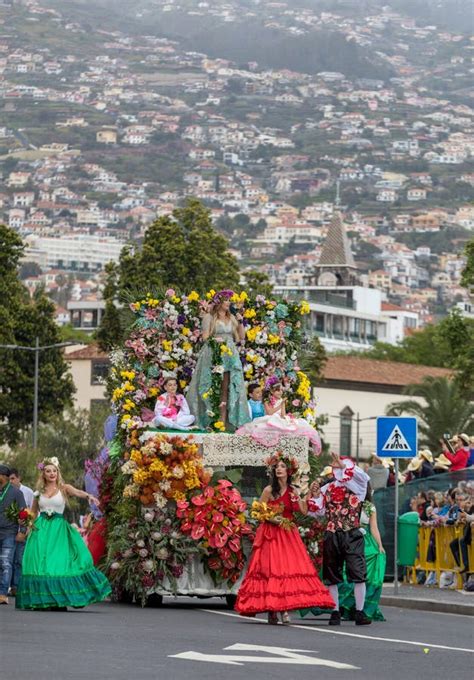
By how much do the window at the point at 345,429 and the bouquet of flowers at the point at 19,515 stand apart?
302 ft

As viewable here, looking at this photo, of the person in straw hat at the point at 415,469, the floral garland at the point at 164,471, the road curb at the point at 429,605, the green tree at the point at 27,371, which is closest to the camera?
the floral garland at the point at 164,471

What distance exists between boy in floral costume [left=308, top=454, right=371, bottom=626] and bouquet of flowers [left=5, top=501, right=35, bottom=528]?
2.98 m

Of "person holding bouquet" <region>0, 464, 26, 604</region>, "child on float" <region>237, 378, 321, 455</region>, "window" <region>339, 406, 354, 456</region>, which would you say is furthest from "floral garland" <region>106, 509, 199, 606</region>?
"window" <region>339, 406, 354, 456</region>

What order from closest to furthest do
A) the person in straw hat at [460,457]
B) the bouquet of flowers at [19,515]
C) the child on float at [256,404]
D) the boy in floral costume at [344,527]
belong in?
1. the boy in floral costume at [344,527]
2. the bouquet of flowers at [19,515]
3. the child on float at [256,404]
4. the person in straw hat at [460,457]

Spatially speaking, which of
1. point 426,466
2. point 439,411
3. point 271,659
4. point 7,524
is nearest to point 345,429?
point 439,411

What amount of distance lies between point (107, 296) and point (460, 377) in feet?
79.6

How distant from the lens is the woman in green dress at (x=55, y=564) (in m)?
21.6

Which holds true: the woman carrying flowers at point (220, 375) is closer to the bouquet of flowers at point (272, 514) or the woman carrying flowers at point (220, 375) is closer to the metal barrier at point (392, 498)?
the bouquet of flowers at point (272, 514)

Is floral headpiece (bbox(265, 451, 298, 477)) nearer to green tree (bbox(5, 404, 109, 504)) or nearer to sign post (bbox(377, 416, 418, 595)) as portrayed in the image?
sign post (bbox(377, 416, 418, 595))

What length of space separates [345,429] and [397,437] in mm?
85203

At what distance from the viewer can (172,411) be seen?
24469 millimetres

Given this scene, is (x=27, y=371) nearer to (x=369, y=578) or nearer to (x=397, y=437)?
(x=397, y=437)

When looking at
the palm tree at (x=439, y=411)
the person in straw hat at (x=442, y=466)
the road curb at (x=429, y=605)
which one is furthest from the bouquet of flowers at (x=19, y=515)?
the palm tree at (x=439, y=411)

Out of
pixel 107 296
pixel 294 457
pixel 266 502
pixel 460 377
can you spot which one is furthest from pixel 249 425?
pixel 107 296
